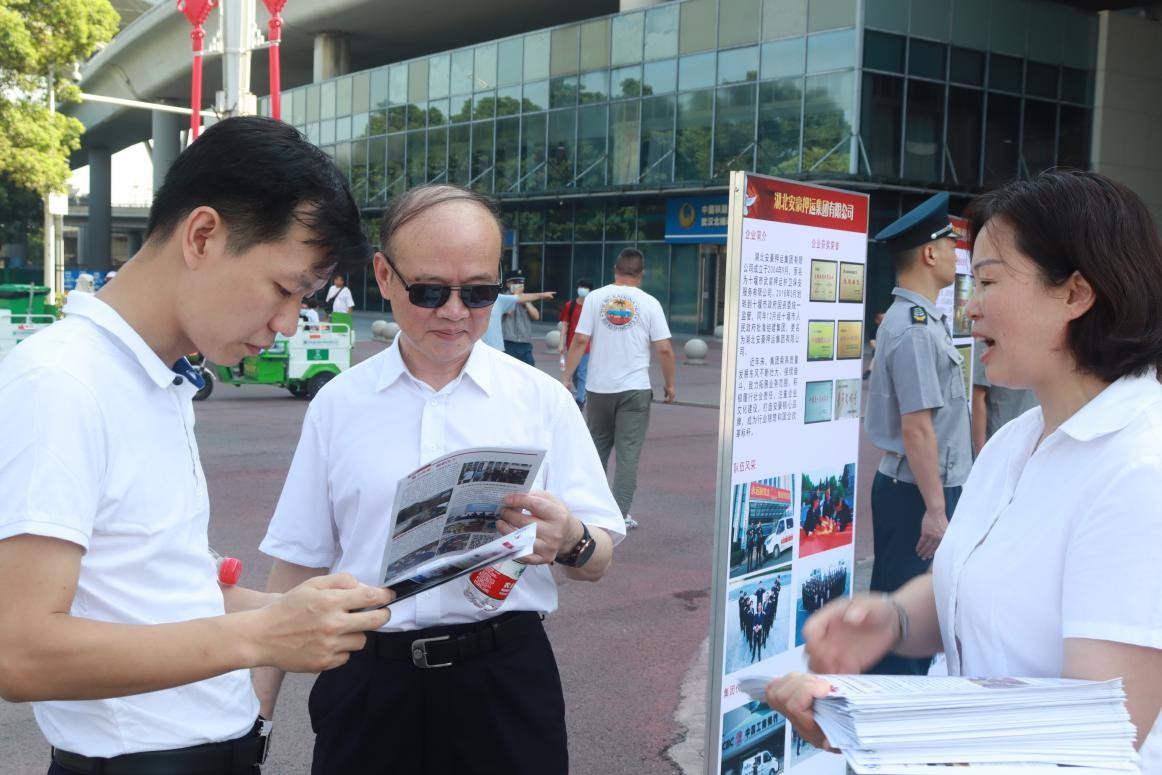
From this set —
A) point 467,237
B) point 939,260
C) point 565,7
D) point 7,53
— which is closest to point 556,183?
point 565,7

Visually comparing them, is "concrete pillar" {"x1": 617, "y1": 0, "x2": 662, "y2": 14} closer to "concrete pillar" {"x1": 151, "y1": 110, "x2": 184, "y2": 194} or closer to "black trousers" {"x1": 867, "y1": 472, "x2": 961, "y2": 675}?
"black trousers" {"x1": 867, "y1": 472, "x2": 961, "y2": 675}

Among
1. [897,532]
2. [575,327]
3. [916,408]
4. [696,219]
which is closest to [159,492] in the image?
[916,408]

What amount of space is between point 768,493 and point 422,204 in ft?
5.59

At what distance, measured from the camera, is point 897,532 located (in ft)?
14.8

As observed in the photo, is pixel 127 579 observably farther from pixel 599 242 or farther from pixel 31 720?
pixel 599 242

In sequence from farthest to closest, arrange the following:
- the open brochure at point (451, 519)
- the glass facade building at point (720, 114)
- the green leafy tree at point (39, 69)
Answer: the glass facade building at point (720, 114) → the green leafy tree at point (39, 69) → the open brochure at point (451, 519)

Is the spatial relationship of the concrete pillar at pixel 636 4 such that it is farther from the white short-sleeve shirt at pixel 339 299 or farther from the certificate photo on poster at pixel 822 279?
the certificate photo on poster at pixel 822 279

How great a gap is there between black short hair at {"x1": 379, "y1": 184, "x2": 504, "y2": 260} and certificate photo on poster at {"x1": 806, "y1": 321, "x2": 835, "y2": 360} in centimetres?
158

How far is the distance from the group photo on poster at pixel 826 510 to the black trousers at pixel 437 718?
1.68 metres

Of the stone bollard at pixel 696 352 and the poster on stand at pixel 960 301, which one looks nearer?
the poster on stand at pixel 960 301

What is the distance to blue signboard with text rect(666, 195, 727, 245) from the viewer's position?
28797mm

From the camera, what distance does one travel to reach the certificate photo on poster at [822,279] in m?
3.73

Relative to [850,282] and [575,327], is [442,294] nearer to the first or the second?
[850,282]

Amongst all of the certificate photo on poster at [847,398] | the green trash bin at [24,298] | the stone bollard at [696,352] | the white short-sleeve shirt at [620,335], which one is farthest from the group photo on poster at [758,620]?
the green trash bin at [24,298]
